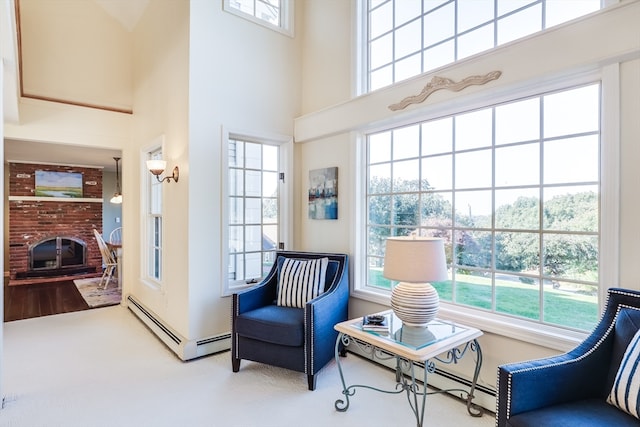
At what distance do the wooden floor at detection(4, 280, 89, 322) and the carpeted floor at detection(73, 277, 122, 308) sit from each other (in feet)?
0.27

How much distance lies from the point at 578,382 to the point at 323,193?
2.49 metres

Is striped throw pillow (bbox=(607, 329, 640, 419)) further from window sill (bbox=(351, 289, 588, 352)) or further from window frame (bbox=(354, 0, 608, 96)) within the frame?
window frame (bbox=(354, 0, 608, 96))

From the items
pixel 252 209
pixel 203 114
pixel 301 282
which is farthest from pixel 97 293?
pixel 301 282

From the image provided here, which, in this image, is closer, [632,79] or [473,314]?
[632,79]

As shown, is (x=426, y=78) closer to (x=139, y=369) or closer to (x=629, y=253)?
(x=629, y=253)

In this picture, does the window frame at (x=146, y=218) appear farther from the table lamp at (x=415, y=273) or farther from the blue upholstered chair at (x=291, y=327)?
the table lamp at (x=415, y=273)

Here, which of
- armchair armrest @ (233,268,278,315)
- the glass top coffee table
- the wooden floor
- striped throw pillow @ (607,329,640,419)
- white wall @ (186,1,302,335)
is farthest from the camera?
the wooden floor

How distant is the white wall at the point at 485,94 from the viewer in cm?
177

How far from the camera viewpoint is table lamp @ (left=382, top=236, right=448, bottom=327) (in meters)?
2.06

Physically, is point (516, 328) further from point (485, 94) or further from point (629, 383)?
point (485, 94)

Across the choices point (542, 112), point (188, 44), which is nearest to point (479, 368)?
point (542, 112)

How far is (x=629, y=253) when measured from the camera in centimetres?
178

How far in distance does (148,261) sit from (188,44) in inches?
104

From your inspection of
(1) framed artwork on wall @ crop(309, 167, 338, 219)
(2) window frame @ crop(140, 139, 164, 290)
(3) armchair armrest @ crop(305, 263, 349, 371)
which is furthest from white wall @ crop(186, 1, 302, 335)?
(2) window frame @ crop(140, 139, 164, 290)
